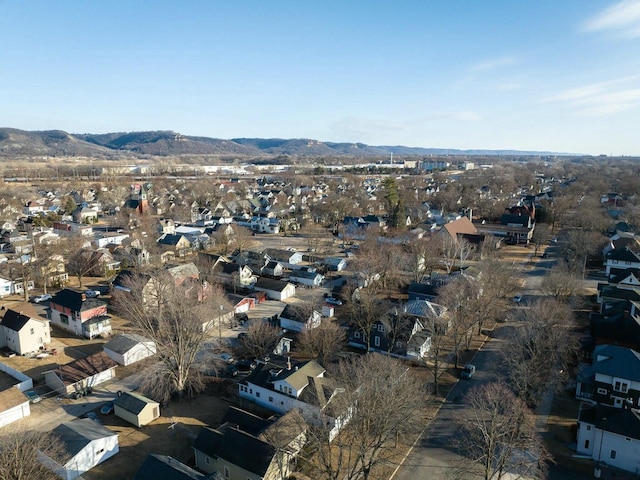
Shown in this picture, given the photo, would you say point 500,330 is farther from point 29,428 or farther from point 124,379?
point 29,428

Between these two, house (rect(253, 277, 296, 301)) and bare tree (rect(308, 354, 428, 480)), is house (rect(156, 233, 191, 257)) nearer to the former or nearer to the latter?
house (rect(253, 277, 296, 301))

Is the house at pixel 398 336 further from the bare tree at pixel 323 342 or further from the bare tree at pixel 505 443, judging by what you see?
the bare tree at pixel 505 443

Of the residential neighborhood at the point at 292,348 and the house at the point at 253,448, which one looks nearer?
the house at the point at 253,448

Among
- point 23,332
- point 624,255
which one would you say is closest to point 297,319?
point 23,332

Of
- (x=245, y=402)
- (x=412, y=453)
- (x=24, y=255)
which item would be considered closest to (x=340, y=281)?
(x=245, y=402)

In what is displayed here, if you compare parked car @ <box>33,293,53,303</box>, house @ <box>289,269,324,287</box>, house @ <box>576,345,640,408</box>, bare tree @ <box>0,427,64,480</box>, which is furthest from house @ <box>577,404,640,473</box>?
parked car @ <box>33,293,53,303</box>

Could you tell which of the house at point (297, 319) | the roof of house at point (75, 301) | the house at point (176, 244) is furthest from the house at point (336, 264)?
the roof of house at point (75, 301)

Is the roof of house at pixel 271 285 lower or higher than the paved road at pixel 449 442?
higher
